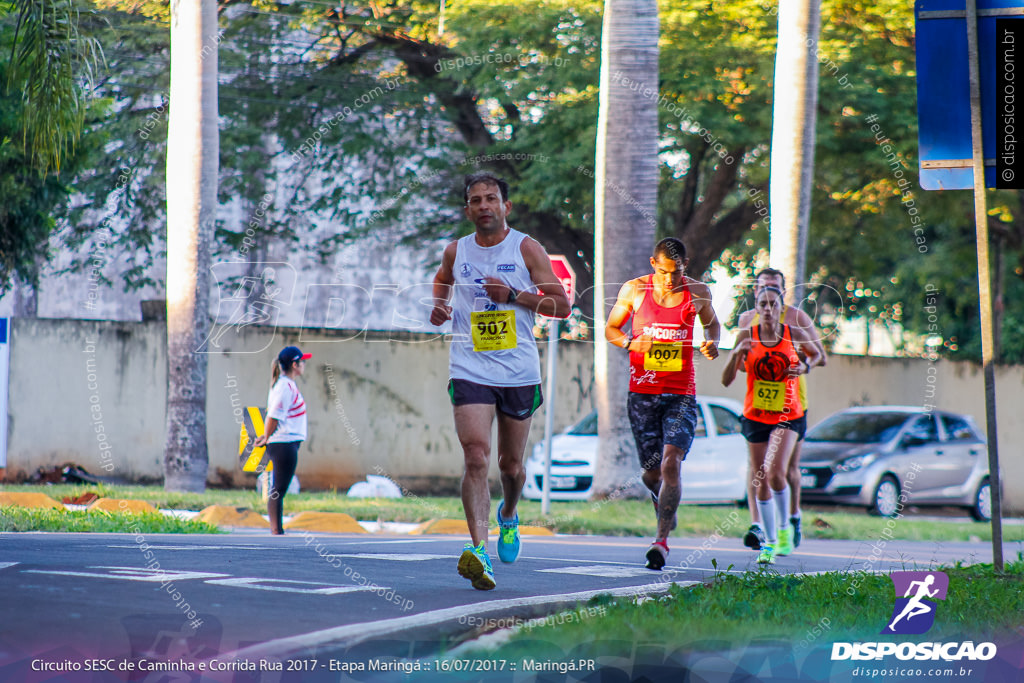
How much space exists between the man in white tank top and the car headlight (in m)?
12.2

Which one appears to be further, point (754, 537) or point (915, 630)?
point (754, 537)

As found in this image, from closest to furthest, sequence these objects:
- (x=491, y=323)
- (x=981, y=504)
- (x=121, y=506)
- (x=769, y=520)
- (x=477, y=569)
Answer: (x=477, y=569), (x=491, y=323), (x=769, y=520), (x=121, y=506), (x=981, y=504)

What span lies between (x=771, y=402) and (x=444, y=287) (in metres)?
3.44

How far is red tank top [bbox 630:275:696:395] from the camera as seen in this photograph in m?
8.81

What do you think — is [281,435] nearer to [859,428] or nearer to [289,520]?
[289,520]

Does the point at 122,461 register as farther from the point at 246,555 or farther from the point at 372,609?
the point at 372,609

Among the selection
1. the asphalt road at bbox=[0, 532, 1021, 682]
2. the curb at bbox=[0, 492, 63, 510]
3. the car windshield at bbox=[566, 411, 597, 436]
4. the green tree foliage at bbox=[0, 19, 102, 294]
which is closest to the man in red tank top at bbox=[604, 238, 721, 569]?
the asphalt road at bbox=[0, 532, 1021, 682]

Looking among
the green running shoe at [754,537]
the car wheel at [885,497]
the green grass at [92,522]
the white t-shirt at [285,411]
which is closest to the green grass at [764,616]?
the green running shoe at [754,537]

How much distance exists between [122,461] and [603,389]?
23.5 feet

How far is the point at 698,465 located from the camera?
18.2 meters

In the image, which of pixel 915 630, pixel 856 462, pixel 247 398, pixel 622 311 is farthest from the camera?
pixel 247 398

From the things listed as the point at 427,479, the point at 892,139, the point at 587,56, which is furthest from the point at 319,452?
the point at 892,139

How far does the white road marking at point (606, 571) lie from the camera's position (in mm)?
8211

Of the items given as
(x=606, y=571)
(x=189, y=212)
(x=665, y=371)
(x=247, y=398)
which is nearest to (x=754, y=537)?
(x=665, y=371)
